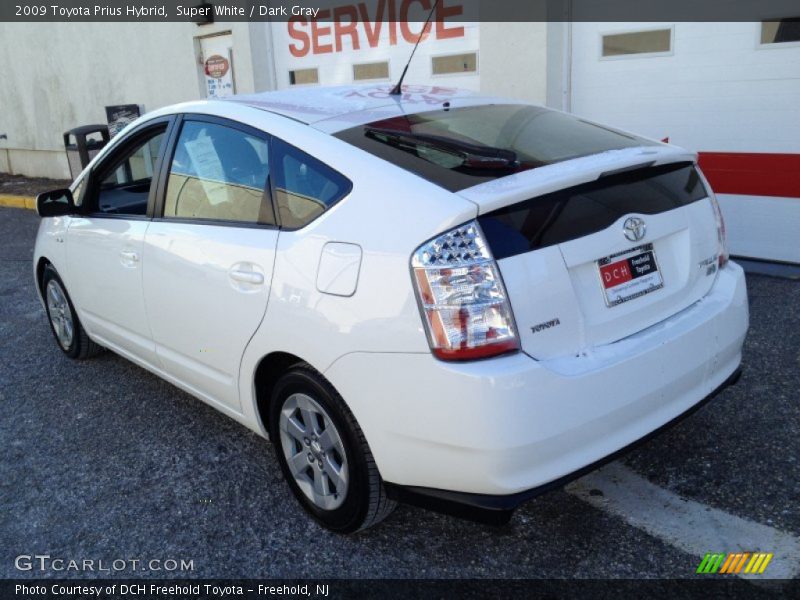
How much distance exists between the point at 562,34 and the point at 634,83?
869 millimetres

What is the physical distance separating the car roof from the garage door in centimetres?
316

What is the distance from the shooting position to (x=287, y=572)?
281 centimetres

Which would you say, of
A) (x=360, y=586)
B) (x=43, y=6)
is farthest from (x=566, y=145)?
(x=43, y=6)

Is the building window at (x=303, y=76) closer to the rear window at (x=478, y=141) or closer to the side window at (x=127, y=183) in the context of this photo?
the side window at (x=127, y=183)

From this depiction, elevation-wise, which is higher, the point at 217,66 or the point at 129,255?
→ the point at 217,66

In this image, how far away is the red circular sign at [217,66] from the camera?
1051 centimetres

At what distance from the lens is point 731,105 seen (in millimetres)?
5961

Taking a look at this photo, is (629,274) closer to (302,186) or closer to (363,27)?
(302,186)

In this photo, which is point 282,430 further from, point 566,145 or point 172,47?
point 172,47

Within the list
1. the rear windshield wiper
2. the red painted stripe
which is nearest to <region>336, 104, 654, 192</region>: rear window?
the rear windshield wiper

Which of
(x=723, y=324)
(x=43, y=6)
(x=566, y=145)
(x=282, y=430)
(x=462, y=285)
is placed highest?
(x=43, y=6)

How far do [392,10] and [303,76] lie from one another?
179 cm

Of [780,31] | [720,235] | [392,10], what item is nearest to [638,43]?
[780,31]

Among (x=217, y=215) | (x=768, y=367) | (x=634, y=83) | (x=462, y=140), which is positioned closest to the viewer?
(x=462, y=140)
